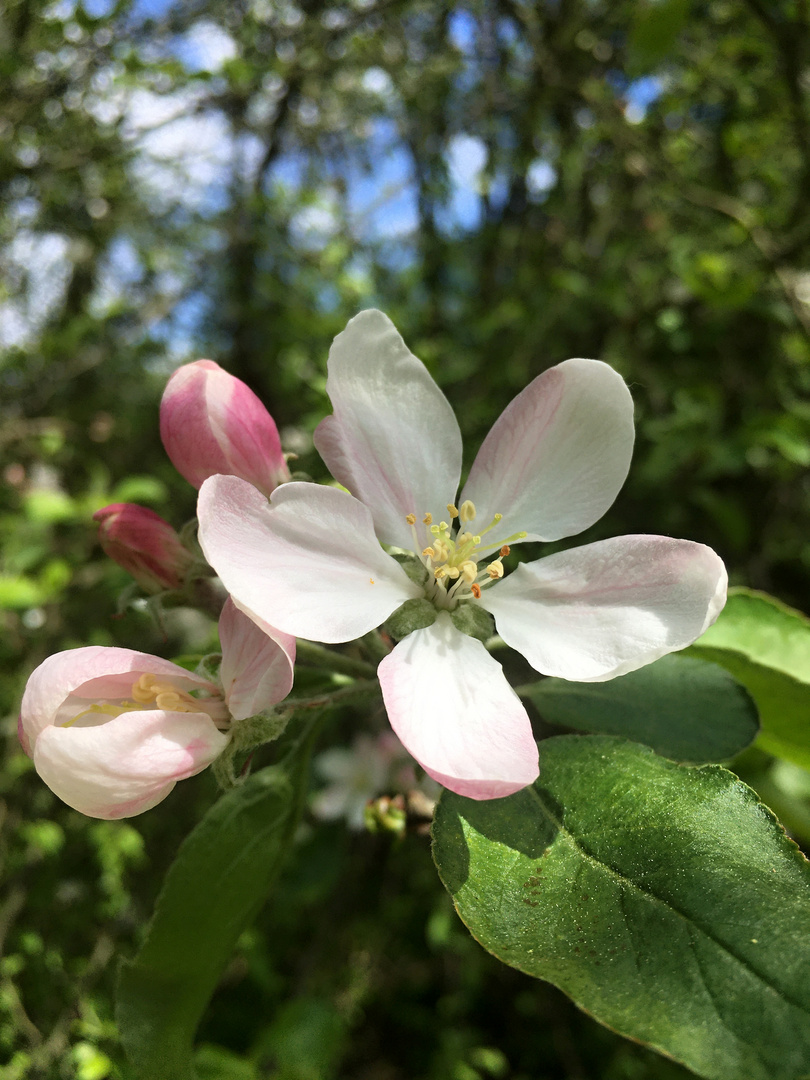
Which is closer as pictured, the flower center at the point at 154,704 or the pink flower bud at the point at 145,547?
the flower center at the point at 154,704

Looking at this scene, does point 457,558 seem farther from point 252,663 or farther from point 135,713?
point 135,713

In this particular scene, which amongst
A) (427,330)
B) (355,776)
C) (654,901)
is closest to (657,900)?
(654,901)

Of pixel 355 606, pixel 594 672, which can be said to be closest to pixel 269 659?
pixel 355 606

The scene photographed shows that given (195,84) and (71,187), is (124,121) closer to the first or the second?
(195,84)

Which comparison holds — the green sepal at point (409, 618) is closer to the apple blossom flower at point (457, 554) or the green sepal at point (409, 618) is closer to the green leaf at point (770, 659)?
the apple blossom flower at point (457, 554)

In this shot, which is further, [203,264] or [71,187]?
[203,264]

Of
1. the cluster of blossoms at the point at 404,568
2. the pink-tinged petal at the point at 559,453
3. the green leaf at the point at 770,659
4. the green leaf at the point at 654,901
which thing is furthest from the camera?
the green leaf at the point at 770,659

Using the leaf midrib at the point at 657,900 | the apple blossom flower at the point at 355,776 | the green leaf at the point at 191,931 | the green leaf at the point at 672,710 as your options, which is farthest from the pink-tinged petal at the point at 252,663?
the apple blossom flower at the point at 355,776
